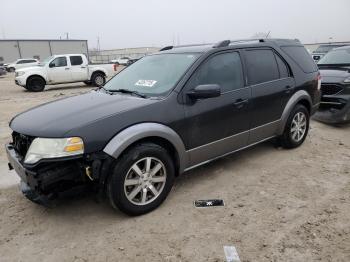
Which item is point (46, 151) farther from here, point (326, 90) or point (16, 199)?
point (326, 90)

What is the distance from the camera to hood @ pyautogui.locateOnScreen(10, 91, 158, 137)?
3.25 meters

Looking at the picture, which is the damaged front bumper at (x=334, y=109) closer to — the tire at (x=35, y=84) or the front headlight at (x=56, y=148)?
the front headlight at (x=56, y=148)

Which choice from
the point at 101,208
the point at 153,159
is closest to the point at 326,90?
the point at 153,159

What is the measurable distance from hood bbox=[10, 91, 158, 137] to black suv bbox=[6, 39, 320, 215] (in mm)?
11

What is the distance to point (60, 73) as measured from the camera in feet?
53.0

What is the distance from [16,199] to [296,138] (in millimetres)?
4190

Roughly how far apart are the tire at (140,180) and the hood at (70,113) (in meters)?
0.48

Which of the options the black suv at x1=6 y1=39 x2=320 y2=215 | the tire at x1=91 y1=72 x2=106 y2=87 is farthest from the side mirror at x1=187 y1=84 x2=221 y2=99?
the tire at x1=91 y1=72 x2=106 y2=87

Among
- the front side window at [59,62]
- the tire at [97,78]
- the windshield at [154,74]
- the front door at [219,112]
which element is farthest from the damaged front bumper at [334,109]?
the front side window at [59,62]

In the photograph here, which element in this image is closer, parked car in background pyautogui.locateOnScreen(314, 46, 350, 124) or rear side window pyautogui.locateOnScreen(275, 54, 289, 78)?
rear side window pyautogui.locateOnScreen(275, 54, 289, 78)

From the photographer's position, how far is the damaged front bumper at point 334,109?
6727 mm

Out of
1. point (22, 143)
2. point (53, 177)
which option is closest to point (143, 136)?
point (53, 177)

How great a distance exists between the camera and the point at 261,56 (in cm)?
482

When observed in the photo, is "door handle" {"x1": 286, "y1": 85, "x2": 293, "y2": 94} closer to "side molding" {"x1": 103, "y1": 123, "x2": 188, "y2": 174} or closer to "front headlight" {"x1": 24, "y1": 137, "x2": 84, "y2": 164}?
"side molding" {"x1": 103, "y1": 123, "x2": 188, "y2": 174}
